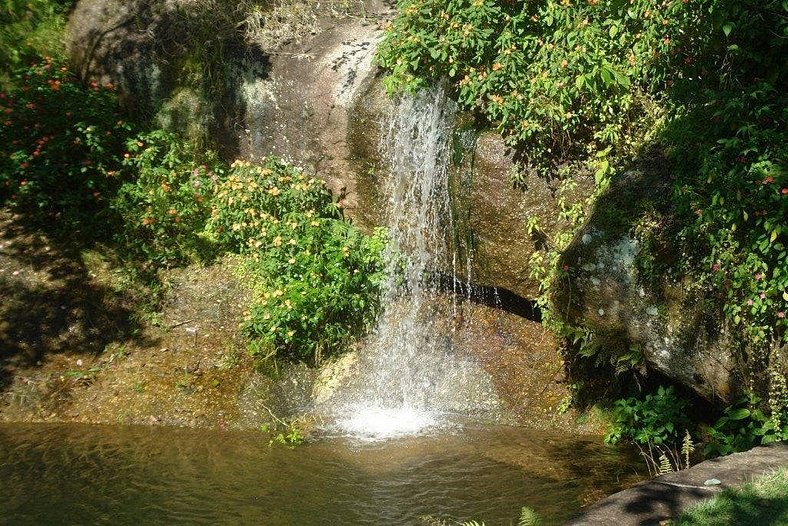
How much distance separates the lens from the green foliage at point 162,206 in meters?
9.68

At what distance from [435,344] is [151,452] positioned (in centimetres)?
355

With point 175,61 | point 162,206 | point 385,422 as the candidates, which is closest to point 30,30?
point 175,61

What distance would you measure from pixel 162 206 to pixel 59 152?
160 centimetres

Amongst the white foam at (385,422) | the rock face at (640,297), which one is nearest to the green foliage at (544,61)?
the rock face at (640,297)

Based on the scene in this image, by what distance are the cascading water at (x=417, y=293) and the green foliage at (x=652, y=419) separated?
1.48 metres

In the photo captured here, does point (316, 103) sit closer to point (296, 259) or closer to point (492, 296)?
point (296, 259)

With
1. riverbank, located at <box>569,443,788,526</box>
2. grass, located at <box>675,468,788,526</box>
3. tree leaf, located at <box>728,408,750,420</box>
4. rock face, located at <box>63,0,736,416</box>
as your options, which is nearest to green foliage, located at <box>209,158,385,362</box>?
rock face, located at <box>63,0,736,416</box>

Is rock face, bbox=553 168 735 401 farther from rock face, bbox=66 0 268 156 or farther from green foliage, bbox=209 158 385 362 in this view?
rock face, bbox=66 0 268 156

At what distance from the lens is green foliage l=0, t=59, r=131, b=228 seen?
383 inches

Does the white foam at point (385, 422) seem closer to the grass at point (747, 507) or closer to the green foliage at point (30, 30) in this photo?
the grass at point (747, 507)

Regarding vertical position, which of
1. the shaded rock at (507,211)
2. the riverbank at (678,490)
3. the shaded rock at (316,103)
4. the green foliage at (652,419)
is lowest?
the green foliage at (652,419)

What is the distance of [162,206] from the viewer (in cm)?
971

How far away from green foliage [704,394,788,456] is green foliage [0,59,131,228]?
787cm

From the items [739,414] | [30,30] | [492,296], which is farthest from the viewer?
[30,30]
